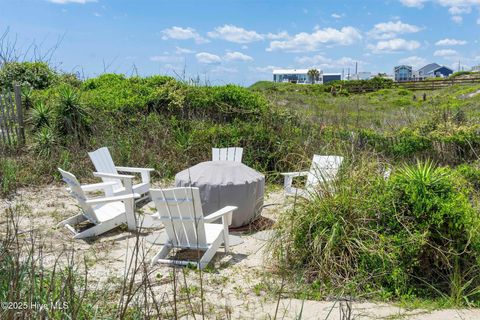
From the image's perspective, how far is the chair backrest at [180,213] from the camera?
16.1ft

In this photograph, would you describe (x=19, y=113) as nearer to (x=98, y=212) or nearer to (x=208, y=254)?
(x=98, y=212)

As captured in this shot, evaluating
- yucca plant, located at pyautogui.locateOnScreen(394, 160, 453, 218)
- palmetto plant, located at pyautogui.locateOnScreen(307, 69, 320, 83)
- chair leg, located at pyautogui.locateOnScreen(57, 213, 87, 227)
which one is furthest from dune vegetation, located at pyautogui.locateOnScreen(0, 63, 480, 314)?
palmetto plant, located at pyautogui.locateOnScreen(307, 69, 320, 83)

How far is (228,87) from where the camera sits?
36.1ft

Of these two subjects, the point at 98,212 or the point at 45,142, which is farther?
the point at 45,142

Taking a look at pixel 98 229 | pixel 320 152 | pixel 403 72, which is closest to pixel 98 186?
pixel 98 229

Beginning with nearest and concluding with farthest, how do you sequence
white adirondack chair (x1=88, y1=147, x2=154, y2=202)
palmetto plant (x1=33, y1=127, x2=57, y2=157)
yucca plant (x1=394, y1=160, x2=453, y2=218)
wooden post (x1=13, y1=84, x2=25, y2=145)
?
yucca plant (x1=394, y1=160, x2=453, y2=218) → white adirondack chair (x1=88, y1=147, x2=154, y2=202) → palmetto plant (x1=33, y1=127, x2=57, y2=157) → wooden post (x1=13, y1=84, x2=25, y2=145)

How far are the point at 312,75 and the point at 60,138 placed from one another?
2604 inches

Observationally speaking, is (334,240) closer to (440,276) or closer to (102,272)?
(440,276)

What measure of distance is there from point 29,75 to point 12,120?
6464mm

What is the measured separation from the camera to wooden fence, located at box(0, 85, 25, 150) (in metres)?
10.0

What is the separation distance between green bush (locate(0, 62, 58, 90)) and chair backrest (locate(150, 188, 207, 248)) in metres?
12.3

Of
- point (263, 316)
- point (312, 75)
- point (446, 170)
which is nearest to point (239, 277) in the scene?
point (263, 316)

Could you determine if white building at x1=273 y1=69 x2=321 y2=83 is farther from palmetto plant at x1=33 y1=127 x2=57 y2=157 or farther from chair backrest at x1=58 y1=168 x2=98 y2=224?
chair backrest at x1=58 y1=168 x2=98 y2=224

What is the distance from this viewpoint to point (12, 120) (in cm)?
1029
